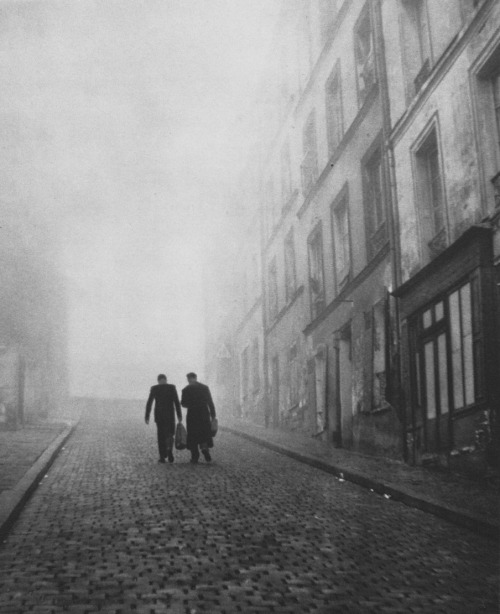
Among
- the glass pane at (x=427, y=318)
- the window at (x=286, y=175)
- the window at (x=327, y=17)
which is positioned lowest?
the glass pane at (x=427, y=318)

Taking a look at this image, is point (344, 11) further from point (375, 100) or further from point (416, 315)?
point (416, 315)

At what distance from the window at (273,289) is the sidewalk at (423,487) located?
12.6m

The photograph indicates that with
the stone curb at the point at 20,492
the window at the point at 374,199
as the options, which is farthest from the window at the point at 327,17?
the stone curb at the point at 20,492

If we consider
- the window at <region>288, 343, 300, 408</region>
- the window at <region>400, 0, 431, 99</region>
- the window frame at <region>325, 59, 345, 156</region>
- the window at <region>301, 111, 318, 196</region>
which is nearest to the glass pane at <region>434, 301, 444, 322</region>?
the window at <region>400, 0, 431, 99</region>

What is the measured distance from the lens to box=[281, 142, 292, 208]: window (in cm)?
2346

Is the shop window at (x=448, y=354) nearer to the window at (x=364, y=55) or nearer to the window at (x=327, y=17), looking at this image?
the window at (x=364, y=55)

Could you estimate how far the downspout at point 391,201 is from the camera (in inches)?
497

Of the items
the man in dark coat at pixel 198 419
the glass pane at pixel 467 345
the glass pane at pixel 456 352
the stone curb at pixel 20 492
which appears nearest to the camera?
the stone curb at pixel 20 492

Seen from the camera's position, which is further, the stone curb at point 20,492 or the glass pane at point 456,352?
the glass pane at point 456,352

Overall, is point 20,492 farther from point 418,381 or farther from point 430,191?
point 430,191

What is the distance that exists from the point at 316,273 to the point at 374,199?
4.87 m

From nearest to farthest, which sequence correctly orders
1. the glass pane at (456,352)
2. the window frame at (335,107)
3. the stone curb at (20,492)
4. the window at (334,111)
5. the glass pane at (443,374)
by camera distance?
the stone curb at (20,492) < the glass pane at (456,352) < the glass pane at (443,374) < the window frame at (335,107) < the window at (334,111)

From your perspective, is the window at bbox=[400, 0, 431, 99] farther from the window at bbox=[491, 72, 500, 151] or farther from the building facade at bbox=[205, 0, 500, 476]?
the window at bbox=[491, 72, 500, 151]

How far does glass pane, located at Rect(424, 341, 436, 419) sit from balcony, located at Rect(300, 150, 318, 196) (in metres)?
8.80
